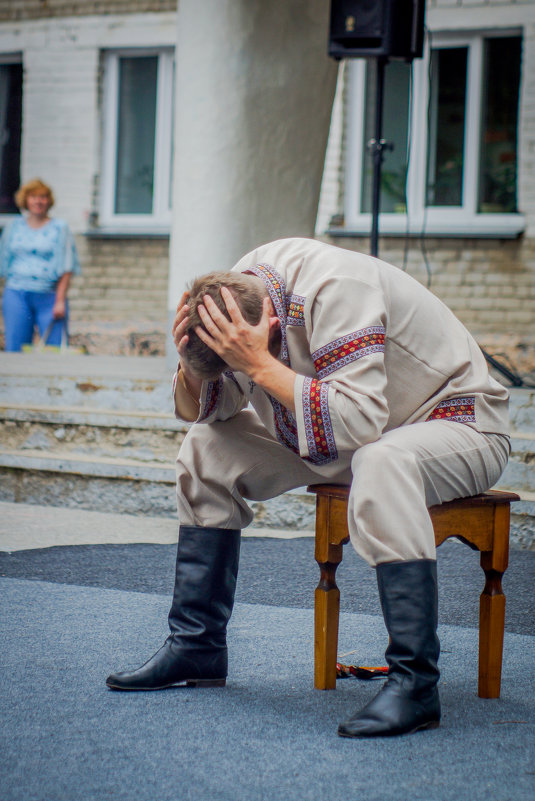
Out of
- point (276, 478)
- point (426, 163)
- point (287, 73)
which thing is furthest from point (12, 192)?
point (276, 478)

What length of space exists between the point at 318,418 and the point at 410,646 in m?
0.51

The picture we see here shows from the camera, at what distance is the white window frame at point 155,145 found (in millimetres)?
10188

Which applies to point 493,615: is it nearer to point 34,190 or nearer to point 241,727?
point 241,727

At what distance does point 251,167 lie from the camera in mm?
5867

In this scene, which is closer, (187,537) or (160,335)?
(187,537)

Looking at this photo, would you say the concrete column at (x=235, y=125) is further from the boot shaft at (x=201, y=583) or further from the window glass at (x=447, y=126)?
the window glass at (x=447, y=126)

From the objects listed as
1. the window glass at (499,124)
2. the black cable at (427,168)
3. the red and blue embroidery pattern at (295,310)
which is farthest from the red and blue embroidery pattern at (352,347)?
the window glass at (499,124)

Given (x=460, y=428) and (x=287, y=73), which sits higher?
(x=287, y=73)

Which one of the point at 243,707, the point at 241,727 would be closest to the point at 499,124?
the point at 243,707

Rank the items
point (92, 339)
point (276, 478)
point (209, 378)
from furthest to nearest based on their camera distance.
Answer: point (92, 339), point (276, 478), point (209, 378)

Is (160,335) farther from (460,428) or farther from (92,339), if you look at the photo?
(460,428)

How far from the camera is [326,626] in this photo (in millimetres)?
2594

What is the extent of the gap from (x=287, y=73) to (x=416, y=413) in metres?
3.79

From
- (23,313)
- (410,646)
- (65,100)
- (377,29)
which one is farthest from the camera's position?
(65,100)
